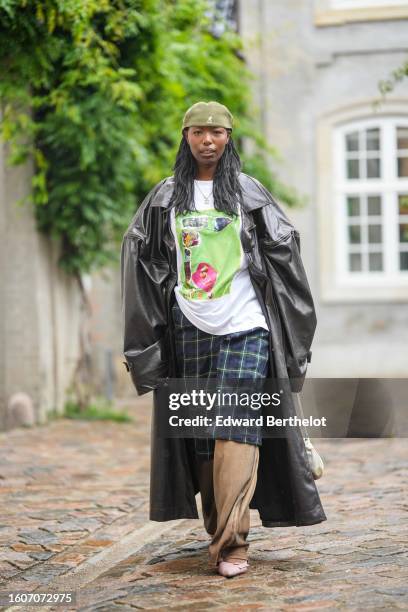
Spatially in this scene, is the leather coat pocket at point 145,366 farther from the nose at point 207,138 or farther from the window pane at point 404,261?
the window pane at point 404,261

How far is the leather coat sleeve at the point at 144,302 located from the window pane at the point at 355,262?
10898mm

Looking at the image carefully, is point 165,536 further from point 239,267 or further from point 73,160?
point 73,160

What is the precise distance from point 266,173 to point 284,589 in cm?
1075

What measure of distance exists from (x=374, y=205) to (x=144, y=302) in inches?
436

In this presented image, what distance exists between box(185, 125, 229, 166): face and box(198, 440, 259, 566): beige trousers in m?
1.19

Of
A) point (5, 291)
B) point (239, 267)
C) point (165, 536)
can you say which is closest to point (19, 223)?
point (5, 291)

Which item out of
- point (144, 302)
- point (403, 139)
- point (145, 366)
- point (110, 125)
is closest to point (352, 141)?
point (403, 139)

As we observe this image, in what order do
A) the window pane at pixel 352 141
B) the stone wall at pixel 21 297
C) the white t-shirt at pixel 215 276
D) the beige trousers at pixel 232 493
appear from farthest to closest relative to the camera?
1. the window pane at pixel 352 141
2. the stone wall at pixel 21 297
3. the white t-shirt at pixel 215 276
4. the beige trousers at pixel 232 493

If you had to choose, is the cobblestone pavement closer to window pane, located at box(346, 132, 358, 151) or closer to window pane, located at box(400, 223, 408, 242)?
window pane, located at box(400, 223, 408, 242)

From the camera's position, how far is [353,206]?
15.3 m

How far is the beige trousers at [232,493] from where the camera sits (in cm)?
436

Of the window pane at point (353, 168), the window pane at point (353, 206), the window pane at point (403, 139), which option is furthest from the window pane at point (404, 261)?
the window pane at point (403, 139)

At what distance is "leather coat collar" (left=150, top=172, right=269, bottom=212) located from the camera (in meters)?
4.59

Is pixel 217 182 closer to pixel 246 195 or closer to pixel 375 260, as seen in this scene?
pixel 246 195
